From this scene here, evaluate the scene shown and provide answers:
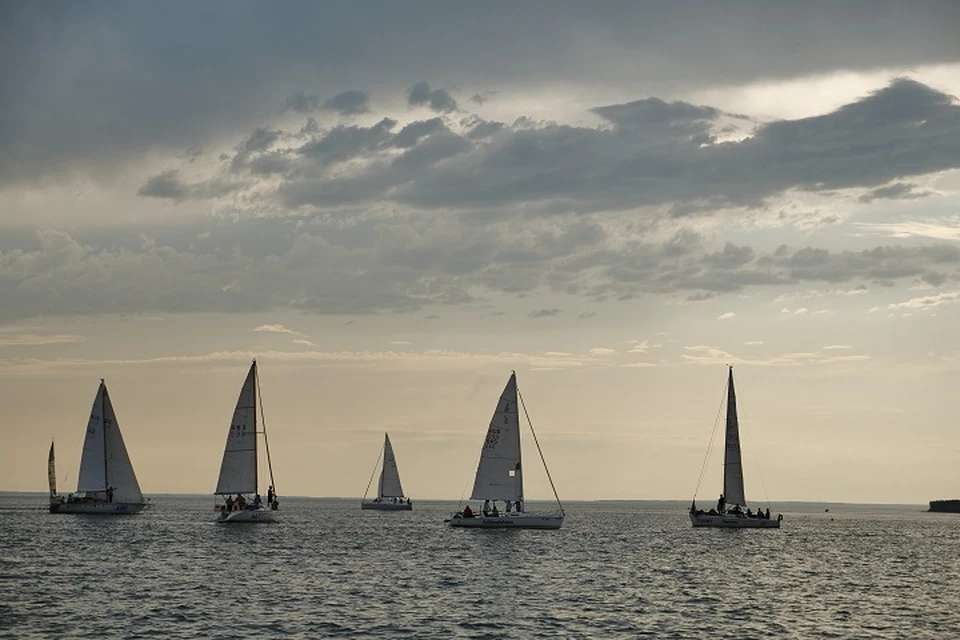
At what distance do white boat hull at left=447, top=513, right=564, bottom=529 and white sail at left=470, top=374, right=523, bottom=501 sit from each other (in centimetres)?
246

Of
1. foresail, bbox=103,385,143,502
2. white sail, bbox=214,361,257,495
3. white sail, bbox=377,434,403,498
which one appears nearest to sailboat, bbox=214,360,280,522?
white sail, bbox=214,361,257,495

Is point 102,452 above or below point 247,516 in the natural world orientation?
above

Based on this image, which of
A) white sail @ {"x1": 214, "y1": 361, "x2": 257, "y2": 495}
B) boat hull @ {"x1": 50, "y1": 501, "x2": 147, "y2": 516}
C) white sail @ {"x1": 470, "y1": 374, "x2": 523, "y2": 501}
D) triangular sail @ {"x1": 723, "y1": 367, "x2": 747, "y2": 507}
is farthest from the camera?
boat hull @ {"x1": 50, "y1": 501, "x2": 147, "y2": 516}

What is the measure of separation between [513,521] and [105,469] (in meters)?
43.5

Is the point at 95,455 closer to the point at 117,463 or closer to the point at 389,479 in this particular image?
the point at 117,463

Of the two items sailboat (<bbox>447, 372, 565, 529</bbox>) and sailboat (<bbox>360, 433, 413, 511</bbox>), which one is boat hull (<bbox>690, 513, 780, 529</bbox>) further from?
sailboat (<bbox>360, 433, 413, 511</bbox>)

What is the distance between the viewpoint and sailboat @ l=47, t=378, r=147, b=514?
4793 inches

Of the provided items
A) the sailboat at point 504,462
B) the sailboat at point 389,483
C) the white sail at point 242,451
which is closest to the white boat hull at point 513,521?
the sailboat at point 504,462

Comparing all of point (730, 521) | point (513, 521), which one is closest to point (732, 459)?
point (730, 521)

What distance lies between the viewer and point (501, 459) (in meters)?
103

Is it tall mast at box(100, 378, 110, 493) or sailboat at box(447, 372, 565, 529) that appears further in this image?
tall mast at box(100, 378, 110, 493)

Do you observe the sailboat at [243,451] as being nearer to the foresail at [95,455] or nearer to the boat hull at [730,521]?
the foresail at [95,455]

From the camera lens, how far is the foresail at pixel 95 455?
399ft

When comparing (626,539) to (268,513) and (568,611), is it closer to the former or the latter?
(268,513)
